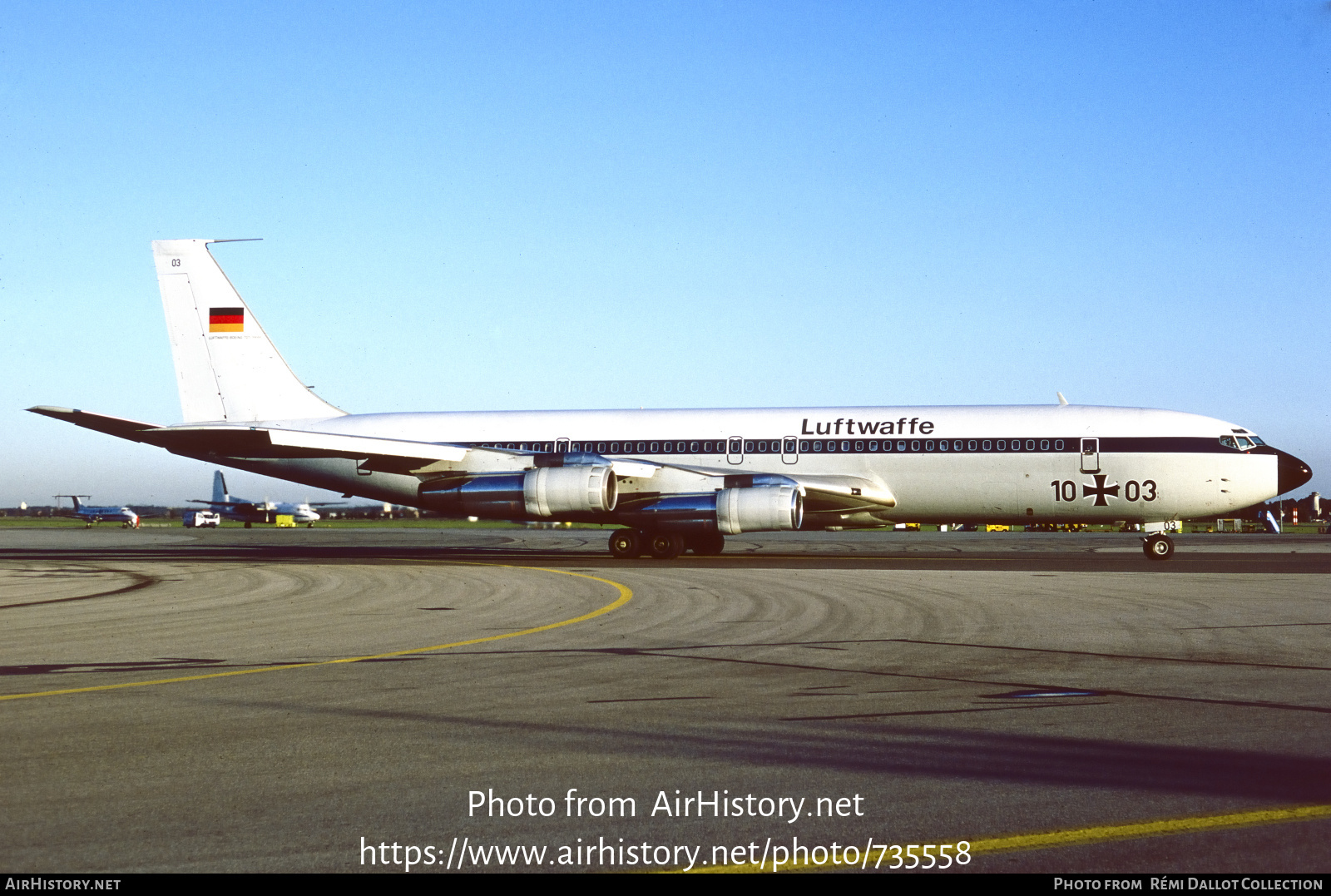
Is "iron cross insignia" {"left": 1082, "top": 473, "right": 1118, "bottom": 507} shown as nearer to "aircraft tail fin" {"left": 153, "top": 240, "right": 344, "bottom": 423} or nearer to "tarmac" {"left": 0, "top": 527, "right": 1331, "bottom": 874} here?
"tarmac" {"left": 0, "top": 527, "right": 1331, "bottom": 874}

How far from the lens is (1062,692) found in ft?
31.9

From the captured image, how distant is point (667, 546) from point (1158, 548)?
528 inches

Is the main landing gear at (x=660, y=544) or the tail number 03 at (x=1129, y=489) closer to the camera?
the tail number 03 at (x=1129, y=489)

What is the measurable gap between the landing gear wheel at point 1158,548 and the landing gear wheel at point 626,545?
14005mm

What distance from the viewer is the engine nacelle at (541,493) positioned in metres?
31.3

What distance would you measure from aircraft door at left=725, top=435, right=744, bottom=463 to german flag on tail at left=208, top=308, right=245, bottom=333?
15950 millimetres

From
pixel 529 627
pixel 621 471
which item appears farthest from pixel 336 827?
pixel 621 471

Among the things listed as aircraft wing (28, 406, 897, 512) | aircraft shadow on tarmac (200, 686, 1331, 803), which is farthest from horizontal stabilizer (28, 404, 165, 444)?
aircraft shadow on tarmac (200, 686, 1331, 803)

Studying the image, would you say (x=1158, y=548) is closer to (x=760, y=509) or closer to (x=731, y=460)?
(x=760, y=509)

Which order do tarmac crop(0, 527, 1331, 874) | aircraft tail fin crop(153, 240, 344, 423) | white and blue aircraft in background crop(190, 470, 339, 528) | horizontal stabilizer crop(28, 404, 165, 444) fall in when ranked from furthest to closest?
white and blue aircraft in background crop(190, 470, 339, 528)
aircraft tail fin crop(153, 240, 344, 423)
horizontal stabilizer crop(28, 404, 165, 444)
tarmac crop(0, 527, 1331, 874)

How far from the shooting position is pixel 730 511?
1201 inches

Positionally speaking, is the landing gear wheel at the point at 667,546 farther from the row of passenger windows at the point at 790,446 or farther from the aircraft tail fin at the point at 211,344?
the aircraft tail fin at the point at 211,344

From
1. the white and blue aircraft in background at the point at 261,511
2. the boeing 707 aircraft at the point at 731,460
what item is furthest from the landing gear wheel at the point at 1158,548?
the white and blue aircraft in background at the point at 261,511

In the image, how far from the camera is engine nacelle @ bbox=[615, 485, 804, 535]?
1185 inches
